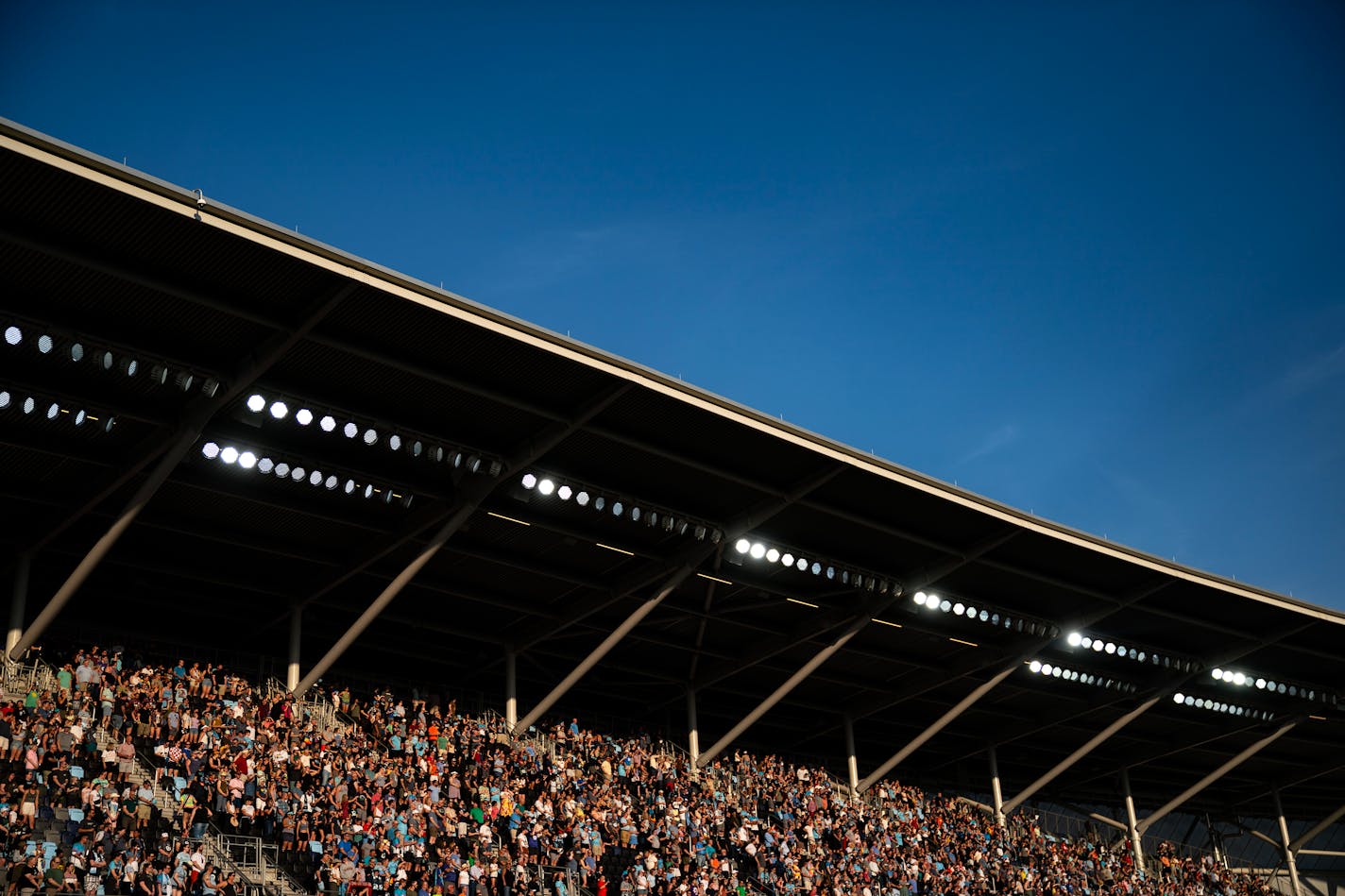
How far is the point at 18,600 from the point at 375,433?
9013mm

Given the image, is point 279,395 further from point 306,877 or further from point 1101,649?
point 1101,649

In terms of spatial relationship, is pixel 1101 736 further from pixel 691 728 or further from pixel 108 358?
pixel 108 358

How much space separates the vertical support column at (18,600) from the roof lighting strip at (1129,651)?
92.2 ft

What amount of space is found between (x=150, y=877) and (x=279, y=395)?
8.97 meters

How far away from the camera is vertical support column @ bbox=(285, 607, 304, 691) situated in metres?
33.8

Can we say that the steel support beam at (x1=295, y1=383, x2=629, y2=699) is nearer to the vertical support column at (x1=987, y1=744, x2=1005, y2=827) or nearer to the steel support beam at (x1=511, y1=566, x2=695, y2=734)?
the steel support beam at (x1=511, y1=566, x2=695, y2=734)

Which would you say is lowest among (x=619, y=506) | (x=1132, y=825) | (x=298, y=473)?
(x=1132, y=825)

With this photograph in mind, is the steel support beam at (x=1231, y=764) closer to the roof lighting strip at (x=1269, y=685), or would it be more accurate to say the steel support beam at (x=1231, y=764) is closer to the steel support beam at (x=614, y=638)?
the roof lighting strip at (x=1269, y=685)

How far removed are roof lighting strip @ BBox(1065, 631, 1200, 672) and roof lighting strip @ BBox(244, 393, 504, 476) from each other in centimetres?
2040

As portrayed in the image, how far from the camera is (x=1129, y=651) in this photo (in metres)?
43.2

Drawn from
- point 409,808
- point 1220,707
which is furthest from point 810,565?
point 1220,707

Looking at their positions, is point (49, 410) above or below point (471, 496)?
below

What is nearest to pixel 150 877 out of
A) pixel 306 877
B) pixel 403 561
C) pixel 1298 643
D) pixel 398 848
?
pixel 306 877

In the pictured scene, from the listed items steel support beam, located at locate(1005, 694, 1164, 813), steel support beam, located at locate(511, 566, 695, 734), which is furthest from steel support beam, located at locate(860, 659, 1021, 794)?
steel support beam, located at locate(511, 566, 695, 734)
